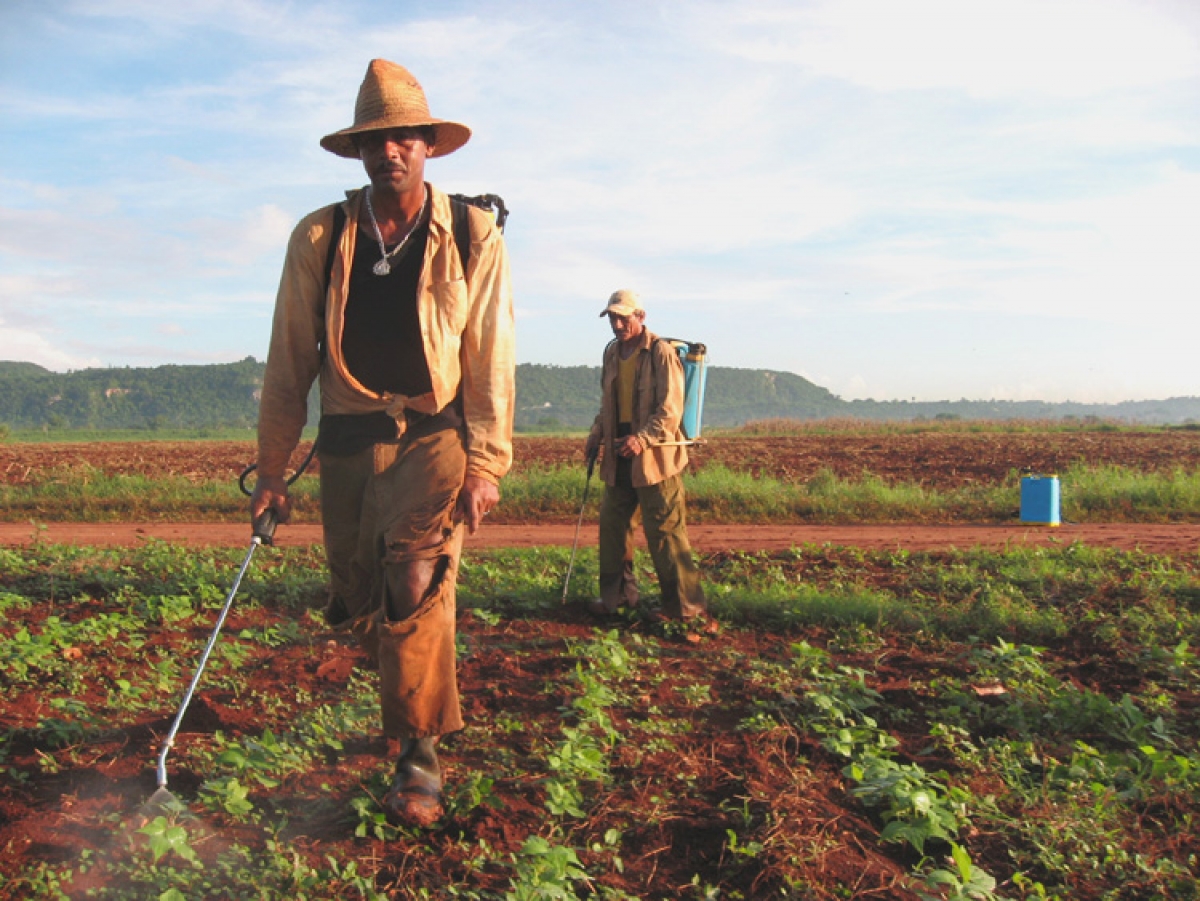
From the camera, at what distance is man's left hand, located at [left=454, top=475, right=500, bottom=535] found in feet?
11.2

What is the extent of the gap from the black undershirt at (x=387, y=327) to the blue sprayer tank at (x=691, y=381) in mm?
3654

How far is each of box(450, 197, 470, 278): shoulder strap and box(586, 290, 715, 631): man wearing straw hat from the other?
3104 millimetres

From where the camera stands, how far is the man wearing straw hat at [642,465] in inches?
259

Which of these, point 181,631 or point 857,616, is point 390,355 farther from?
point 857,616

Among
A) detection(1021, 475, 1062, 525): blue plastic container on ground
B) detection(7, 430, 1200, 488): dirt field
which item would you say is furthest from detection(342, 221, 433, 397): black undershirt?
detection(7, 430, 1200, 488): dirt field

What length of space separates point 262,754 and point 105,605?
138 inches

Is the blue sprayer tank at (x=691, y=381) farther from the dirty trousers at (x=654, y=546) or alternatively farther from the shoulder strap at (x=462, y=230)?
the shoulder strap at (x=462, y=230)

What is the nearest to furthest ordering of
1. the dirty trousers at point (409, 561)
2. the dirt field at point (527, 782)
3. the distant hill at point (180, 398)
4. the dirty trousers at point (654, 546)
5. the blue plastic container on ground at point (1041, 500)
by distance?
the dirt field at point (527, 782), the dirty trousers at point (409, 561), the dirty trousers at point (654, 546), the blue plastic container on ground at point (1041, 500), the distant hill at point (180, 398)

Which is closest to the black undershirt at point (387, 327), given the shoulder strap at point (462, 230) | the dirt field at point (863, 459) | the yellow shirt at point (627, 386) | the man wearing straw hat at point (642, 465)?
the shoulder strap at point (462, 230)

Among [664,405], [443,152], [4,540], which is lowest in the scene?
[4,540]

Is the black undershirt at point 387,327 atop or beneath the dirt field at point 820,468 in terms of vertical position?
atop

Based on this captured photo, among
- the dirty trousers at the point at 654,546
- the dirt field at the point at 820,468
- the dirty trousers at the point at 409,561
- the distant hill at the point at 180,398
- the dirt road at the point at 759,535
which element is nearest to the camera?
the dirty trousers at the point at 409,561

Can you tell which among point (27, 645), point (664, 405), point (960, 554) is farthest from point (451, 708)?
point (960, 554)

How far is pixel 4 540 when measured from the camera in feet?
36.1
